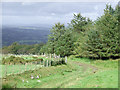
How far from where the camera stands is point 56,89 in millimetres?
13289

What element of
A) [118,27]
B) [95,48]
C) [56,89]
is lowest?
[56,89]

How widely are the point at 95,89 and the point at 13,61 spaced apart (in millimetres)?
15968

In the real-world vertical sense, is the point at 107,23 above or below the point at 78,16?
below

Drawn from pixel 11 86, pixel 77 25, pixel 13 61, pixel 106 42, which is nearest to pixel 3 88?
pixel 11 86

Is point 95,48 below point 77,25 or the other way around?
below

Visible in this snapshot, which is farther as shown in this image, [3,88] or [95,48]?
[95,48]

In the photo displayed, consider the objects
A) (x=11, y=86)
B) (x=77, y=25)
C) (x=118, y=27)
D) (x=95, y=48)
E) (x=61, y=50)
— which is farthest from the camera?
(x=77, y=25)

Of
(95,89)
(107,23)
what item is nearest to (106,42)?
(107,23)

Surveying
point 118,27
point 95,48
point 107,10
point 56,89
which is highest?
point 107,10

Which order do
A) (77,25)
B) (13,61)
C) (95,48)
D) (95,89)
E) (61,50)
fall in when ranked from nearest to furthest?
(95,89) < (13,61) < (95,48) < (61,50) < (77,25)

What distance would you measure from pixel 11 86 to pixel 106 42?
71.3ft

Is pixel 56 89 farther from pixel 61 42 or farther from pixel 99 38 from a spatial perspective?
pixel 61 42

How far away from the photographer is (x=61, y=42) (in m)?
42.2

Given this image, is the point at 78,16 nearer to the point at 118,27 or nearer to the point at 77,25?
the point at 77,25
